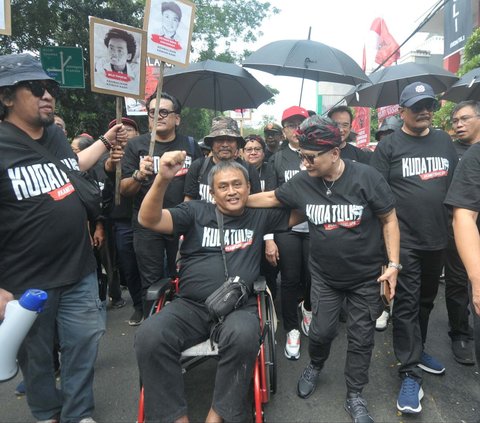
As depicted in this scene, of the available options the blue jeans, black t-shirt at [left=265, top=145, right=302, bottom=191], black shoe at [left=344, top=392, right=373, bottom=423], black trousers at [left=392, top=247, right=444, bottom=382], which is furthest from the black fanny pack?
black t-shirt at [left=265, top=145, right=302, bottom=191]

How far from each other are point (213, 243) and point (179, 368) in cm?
82

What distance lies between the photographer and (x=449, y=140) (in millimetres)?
2660

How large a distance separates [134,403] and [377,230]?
→ 2.00m

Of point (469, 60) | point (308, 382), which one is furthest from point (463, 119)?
point (469, 60)

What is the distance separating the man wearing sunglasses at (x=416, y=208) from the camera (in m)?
2.54

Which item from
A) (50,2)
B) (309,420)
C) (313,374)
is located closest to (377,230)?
(313,374)

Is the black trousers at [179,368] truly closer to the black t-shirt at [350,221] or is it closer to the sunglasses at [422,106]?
the black t-shirt at [350,221]

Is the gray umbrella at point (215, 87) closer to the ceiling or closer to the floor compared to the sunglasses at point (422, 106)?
closer to the ceiling

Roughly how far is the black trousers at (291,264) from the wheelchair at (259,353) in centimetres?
64

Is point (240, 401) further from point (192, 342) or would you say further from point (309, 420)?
point (309, 420)

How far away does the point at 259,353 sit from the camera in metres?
2.22

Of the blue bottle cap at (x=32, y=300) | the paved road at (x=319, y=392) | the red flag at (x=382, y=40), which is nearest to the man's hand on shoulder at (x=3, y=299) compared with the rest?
the blue bottle cap at (x=32, y=300)

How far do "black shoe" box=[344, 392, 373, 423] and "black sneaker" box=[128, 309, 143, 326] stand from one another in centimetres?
216

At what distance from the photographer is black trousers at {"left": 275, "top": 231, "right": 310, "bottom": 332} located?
324 cm
